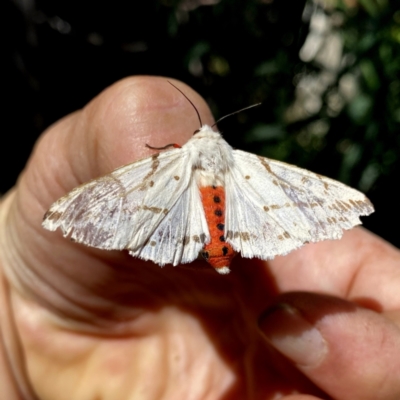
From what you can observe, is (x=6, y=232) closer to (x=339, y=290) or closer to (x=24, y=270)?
(x=24, y=270)

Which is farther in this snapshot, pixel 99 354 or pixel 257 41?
pixel 257 41

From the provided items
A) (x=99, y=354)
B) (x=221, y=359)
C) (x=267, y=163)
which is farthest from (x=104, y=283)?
(x=267, y=163)

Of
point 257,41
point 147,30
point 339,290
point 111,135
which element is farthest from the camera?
point 147,30

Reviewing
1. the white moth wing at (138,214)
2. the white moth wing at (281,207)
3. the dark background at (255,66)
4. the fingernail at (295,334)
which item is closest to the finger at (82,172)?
the white moth wing at (138,214)

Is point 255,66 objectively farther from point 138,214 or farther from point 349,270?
point 138,214

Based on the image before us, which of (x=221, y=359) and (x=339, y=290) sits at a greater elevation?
(x=339, y=290)

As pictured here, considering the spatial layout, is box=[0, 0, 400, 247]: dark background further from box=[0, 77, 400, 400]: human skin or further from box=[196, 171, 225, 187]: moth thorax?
box=[196, 171, 225, 187]: moth thorax

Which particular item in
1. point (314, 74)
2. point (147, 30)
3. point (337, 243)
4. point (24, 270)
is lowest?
point (24, 270)

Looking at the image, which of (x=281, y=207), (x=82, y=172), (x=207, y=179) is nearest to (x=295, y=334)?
(x=281, y=207)
